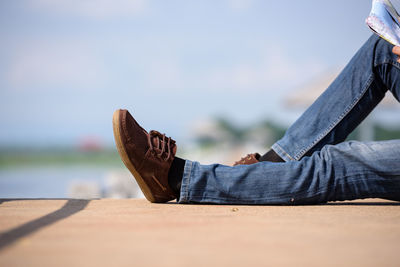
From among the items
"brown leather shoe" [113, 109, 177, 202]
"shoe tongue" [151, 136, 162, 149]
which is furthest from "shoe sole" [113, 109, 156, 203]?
"shoe tongue" [151, 136, 162, 149]

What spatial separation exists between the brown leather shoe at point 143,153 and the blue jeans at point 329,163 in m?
0.07

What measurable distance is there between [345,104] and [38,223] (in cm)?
96

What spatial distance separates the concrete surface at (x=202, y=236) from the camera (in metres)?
0.60

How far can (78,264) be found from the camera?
22.7 inches

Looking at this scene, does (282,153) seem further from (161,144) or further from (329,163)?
(161,144)

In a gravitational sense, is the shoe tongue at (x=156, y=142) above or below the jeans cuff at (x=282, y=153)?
above

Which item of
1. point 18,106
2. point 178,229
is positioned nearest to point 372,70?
point 178,229

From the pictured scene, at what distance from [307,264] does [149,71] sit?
4659 centimetres

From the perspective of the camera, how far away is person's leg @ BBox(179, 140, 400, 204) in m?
1.12

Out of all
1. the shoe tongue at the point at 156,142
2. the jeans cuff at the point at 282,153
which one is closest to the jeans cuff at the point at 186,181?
the shoe tongue at the point at 156,142

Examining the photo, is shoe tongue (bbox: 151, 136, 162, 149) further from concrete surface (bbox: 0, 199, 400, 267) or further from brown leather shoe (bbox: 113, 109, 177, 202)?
concrete surface (bbox: 0, 199, 400, 267)

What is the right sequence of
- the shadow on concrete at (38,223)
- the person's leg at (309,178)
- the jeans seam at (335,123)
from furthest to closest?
the jeans seam at (335,123) → the person's leg at (309,178) → the shadow on concrete at (38,223)

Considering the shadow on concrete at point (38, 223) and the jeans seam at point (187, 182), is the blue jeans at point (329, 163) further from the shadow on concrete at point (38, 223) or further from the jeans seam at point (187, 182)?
the shadow on concrete at point (38, 223)

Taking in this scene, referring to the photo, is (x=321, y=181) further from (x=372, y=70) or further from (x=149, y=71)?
(x=149, y=71)
